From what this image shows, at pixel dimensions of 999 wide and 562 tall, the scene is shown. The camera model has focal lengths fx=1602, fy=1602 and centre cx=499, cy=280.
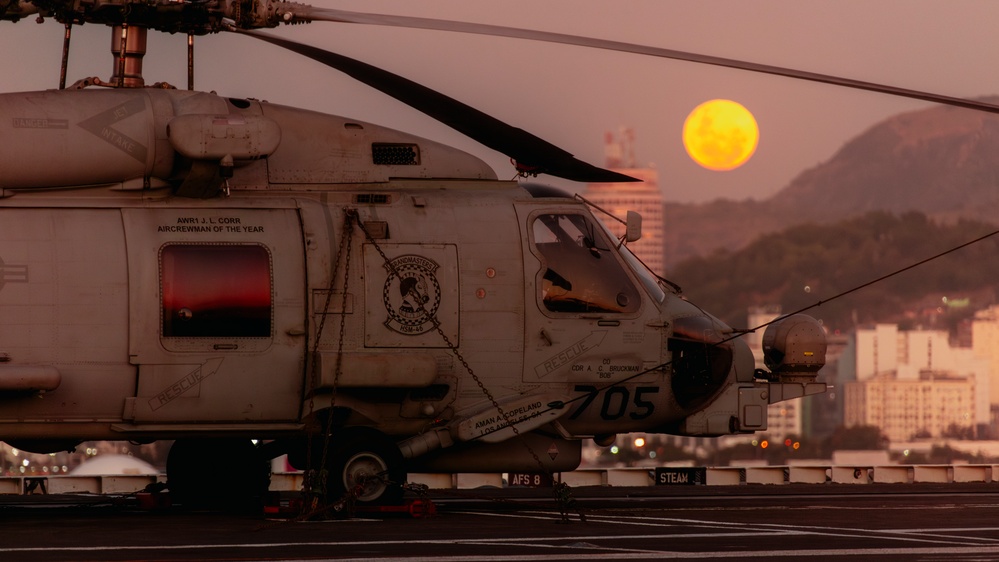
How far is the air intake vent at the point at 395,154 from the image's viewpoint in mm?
17312

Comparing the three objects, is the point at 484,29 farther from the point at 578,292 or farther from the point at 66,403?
the point at 66,403

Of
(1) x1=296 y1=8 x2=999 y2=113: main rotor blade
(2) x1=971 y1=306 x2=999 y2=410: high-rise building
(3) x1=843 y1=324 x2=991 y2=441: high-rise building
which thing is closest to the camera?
(1) x1=296 y1=8 x2=999 y2=113: main rotor blade

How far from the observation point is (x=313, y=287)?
54.1 ft

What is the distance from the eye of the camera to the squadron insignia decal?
16703 millimetres

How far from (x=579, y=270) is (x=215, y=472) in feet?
15.7

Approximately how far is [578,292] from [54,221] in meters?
5.52

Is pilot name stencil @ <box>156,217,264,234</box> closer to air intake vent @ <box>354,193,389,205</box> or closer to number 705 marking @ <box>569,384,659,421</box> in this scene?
air intake vent @ <box>354,193,389,205</box>

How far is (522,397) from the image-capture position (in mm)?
→ 17000

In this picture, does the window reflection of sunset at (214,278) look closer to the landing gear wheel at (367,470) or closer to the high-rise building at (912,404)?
the landing gear wheel at (367,470)

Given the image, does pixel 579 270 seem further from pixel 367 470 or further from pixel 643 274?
pixel 367 470

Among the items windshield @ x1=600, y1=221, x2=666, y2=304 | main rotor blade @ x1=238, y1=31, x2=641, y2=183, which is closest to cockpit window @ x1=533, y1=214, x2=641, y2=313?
windshield @ x1=600, y1=221, x2=666, y2=304

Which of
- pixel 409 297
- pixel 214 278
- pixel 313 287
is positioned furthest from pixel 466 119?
pixel 214 278

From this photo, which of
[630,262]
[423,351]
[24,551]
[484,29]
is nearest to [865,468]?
[630,262]

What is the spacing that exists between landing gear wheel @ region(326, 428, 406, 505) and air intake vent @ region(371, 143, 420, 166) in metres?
3.02
